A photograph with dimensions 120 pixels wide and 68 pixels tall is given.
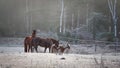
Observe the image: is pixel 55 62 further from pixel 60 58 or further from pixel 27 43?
pixel 27 43

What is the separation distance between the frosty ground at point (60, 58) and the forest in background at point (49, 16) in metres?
9.07

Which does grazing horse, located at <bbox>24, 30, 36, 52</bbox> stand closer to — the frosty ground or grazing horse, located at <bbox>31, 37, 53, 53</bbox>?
grazing horse, located at <bbox>31, 37, 53, 53</bbox>

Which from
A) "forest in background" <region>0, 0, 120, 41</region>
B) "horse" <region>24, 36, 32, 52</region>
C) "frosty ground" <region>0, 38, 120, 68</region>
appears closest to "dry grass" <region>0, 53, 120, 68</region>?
"frosty ground" <region>0, 38, 120, 68</region>

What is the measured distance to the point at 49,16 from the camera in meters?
46.8

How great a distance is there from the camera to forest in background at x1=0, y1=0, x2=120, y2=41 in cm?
4131

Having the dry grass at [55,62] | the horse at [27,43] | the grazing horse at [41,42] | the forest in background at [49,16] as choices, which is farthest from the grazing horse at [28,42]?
the forest in background at [49,16]

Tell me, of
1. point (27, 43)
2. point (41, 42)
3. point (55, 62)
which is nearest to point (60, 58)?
point (55, 62)

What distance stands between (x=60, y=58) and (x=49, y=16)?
119 ft

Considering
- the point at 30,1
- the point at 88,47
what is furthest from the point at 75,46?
the point at 30,1

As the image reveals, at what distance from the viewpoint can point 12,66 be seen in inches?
330

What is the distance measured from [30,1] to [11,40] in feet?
48.5

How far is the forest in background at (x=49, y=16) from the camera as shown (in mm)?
41312

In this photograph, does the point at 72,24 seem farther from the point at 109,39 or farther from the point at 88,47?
the point at 88,47

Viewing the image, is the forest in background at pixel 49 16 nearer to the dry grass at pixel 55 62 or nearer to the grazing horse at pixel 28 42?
the grazing horse at pixel 28 42
